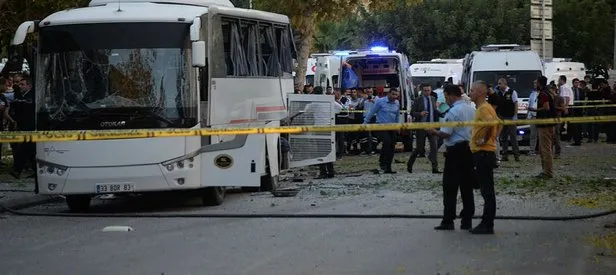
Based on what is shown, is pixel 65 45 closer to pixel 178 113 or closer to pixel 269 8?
pixel 178 113

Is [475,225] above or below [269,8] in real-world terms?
below

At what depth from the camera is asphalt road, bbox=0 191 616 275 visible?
10.8 m

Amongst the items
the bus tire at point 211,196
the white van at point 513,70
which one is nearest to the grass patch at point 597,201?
the bus tire at point 211,196

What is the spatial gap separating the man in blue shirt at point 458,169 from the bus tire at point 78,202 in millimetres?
5918

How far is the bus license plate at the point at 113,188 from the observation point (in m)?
16.0

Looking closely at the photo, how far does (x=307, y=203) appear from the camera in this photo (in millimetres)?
17453

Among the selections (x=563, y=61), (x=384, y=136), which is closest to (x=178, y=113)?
(x=384, y=136)

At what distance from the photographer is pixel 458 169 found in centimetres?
1336

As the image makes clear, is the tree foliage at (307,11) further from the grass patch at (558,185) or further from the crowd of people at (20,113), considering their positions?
the grass patch at (558,185)

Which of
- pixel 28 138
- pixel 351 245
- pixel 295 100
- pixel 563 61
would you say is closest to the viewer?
pixel 351 245

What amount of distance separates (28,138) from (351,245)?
3.86 metres

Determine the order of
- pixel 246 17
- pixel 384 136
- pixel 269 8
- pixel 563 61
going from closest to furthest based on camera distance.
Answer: pixel 246 17 → pixel 384 136 → pixel 269 8 → pixel 563 61

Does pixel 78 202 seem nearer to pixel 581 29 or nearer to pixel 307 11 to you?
pixel 307 11

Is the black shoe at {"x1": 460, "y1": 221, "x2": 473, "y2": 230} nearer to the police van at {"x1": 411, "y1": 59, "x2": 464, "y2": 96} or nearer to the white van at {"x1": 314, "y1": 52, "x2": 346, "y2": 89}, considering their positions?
the white van at {"x1": 314, "y1": 52, "x2": 346, "y2": 89}
